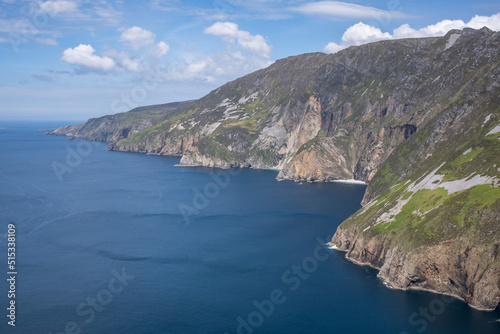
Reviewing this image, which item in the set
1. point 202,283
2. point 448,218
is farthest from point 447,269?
point 202,283

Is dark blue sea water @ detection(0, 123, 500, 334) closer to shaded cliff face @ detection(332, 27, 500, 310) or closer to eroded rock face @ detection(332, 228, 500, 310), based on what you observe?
eroded rock face @ detection(332, 228, 500, 310)

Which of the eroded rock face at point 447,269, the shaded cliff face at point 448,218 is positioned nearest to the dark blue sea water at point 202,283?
the eroded rock face at point 447,269

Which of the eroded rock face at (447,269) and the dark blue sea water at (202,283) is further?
the eroded rock face at (447,269)

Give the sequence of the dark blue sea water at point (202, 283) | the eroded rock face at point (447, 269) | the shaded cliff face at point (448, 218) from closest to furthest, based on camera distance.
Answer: the dark blue sea water at point (202, 283) < the eroded rock face at point (447, 269) < the shaded cliff face at point (448, 218)

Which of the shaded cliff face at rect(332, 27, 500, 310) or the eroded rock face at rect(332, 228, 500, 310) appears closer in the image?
the eroded rock face at rect(332, 228, 500, 310)

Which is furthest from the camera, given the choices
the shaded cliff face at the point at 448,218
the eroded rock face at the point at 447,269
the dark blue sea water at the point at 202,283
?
the shaded cliff face at the point at 448,218

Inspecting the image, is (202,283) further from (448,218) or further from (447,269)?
(448,218)

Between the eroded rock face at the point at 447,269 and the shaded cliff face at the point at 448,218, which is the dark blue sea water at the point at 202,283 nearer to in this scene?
the eroded rock face at the point at 447,269

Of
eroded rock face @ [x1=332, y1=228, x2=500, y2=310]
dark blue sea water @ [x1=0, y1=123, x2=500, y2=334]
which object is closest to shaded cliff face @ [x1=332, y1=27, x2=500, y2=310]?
eroded rock face @ [x1=332, y1=228, x2=500, y2=310]

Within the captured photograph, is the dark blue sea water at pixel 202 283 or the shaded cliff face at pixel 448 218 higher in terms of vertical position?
the shaded cliff face at pixel 448 218
